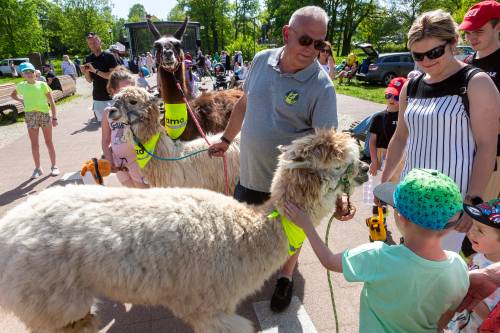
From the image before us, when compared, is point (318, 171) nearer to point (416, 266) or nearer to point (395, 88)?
point (416, 266)

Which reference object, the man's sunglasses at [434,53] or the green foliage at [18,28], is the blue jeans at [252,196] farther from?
the green foliage at [18,28]

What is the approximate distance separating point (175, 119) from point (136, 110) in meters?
1.01

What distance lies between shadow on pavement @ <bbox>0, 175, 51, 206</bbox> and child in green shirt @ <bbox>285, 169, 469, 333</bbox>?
5428mm

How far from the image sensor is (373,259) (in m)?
1.44

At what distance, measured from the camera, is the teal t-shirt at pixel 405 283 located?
4.49ft

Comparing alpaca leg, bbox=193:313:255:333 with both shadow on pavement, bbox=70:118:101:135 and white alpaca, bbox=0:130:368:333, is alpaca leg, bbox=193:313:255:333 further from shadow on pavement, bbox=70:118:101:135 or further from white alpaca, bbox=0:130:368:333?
shadow on pavement, bbox=70:118:101:135

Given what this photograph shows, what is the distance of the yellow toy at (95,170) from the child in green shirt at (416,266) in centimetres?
252

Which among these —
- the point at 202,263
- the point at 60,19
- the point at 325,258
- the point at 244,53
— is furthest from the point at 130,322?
the point at 60,19

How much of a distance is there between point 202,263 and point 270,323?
107cm

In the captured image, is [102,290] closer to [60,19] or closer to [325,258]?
[325,258]

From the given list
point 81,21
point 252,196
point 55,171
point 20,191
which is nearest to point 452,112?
point 252,196

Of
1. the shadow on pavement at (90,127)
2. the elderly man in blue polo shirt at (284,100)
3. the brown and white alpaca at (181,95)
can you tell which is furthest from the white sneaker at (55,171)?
the elderly man in blue polo shirt at (284,100)

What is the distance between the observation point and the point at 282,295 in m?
2.78

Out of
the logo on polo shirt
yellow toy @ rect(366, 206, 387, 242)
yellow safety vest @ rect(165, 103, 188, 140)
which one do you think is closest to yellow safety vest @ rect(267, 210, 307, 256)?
the logo on polo shirt
